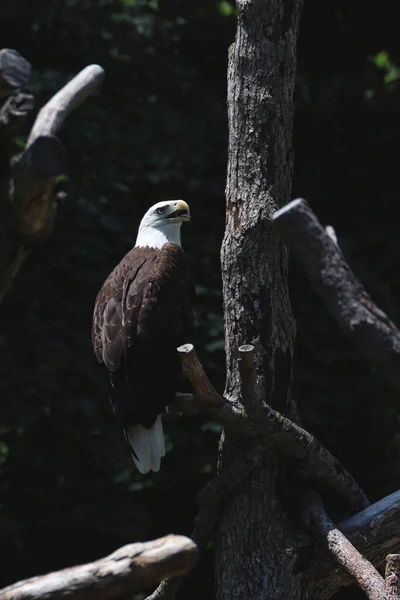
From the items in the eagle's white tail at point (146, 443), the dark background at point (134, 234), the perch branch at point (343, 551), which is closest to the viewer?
the perch branch at point (343, 551)

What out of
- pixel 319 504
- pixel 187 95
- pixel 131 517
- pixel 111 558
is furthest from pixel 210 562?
pixel 111 558

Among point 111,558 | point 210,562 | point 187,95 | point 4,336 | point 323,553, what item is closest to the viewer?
point 111,558

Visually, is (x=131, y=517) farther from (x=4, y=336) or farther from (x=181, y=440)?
(x=4, y=336)

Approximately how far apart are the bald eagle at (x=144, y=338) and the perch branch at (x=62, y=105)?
1.02 meters

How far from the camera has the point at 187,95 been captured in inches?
215

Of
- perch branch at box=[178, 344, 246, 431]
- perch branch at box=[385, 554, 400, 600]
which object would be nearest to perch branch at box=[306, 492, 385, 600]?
perch branch at box=[385, 554, 400, 600]

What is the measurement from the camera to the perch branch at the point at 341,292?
221cm

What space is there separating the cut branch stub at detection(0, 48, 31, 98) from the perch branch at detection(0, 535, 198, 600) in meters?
1.14

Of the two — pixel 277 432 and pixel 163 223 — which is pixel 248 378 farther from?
pixel 163 223

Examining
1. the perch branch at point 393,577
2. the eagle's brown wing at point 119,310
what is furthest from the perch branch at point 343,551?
the eagle's brown wing at point 119,310

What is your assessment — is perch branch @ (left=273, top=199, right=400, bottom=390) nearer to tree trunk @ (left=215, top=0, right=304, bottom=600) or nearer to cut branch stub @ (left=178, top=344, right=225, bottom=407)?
cut branch stub @ (left=178, top=344, right=225, bottom=407)

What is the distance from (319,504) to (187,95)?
7.81 feet

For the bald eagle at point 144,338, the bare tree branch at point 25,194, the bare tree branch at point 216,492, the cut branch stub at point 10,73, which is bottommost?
the bare tree branch at point 216,492

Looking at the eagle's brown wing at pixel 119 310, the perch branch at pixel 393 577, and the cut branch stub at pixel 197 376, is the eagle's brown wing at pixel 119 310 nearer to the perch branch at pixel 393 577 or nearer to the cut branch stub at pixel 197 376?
the cut branch stub at pixel 197 376
